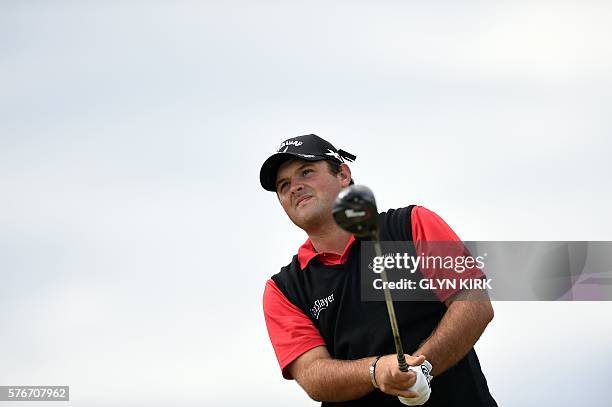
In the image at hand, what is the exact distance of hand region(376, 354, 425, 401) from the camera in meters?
6.40

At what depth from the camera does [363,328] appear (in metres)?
7.54

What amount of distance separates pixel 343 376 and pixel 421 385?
88 cm

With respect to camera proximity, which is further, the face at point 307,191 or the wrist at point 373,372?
the face at point 307,191

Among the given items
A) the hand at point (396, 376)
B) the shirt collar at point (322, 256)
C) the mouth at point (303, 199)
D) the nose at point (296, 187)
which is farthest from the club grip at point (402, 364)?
the nose at point (296, 187)

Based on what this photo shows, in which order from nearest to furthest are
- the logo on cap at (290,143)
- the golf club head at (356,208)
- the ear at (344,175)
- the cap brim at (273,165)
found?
1. the golf club head at (356,208)
2. the cap brim at (273,165)
3. the logo on cap at (290,143)
4. the ear at (344,175)

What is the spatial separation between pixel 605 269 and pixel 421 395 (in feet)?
22.4

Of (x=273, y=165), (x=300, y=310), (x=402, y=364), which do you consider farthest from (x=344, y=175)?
(x=402, y=364)

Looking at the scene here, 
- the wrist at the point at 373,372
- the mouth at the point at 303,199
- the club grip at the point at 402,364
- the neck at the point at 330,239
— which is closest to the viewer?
the club grip at the point at 402,364

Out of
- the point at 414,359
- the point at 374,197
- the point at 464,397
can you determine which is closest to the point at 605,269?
the point at 464,397

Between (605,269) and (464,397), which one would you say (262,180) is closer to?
(464,397)

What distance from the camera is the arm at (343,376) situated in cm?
649

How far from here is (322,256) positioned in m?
8.25

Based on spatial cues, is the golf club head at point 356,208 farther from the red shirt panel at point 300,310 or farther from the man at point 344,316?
the red shirt panel at point 300,310

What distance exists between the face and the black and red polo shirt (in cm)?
34
